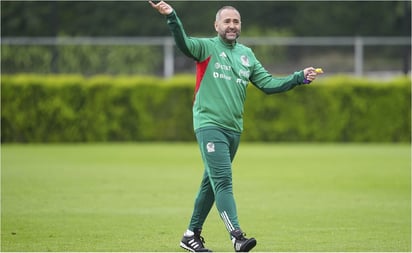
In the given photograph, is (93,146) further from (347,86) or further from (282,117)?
(347,86)

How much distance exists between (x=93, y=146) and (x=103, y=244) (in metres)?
16.7

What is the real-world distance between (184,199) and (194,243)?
4833 mm

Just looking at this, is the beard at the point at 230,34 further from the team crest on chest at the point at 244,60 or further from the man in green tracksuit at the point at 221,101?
the team crest on chest at the point at 244,60

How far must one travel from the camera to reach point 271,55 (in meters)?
33.3

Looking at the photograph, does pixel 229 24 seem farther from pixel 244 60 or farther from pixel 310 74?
pixel 310 74

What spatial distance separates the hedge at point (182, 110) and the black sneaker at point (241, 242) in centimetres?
1887

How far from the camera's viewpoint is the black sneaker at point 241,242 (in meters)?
8.20

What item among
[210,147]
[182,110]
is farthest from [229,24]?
[182,110]

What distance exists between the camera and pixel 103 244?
9.49 meters

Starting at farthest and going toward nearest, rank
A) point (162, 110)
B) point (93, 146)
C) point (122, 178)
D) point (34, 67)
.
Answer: point (34, 67)
point (162, 110)
point (93, 146)
point (122, 178)

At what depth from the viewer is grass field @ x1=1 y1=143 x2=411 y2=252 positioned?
9828 millimetres

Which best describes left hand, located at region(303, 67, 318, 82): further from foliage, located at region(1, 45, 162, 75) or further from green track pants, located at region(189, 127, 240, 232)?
foliage, located at region(1, 45, 162, 75)

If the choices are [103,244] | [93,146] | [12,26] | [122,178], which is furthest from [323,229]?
[12,26]

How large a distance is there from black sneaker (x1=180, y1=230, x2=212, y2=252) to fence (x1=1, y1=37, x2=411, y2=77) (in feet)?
76.0
